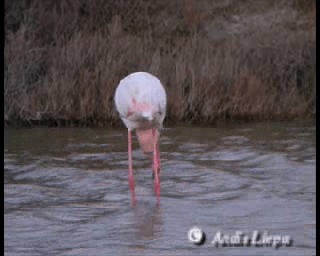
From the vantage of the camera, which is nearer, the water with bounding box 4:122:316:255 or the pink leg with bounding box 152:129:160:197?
the water with bounding box 4:122:316:255

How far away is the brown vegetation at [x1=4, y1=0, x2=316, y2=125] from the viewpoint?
1436cm

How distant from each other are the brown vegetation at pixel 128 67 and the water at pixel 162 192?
3.07ft

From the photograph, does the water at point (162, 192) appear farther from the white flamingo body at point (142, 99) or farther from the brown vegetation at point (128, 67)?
the brown vegetation at point (128, 67)

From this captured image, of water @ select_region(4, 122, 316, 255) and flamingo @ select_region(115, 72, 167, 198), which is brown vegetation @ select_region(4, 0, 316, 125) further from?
flamingo @ select_region(115, 72, 167, 198)

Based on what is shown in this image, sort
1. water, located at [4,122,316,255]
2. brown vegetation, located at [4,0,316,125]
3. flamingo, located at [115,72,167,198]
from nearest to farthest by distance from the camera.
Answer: water, located at [4,122,316,255], flamingo, located at [115,72,167,198], brown vegetation, located at [4,0,316,125]

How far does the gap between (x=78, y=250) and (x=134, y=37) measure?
10.0 m

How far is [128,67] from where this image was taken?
1494 centimetres

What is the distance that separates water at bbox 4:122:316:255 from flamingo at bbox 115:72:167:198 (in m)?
0.42

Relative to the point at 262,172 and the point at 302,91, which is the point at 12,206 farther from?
the point at 302,91

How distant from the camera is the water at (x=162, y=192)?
7.35 meters

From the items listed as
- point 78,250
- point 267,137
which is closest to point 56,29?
point 267,137

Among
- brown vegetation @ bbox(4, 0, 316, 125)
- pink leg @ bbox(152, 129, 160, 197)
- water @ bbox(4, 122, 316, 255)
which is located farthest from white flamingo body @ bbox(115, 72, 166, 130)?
brown vegetation @ bbox(4, 0, 316, 125)

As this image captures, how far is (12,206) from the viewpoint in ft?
28.4

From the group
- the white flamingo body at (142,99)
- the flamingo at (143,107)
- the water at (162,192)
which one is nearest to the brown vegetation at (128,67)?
the water at (162,192)
